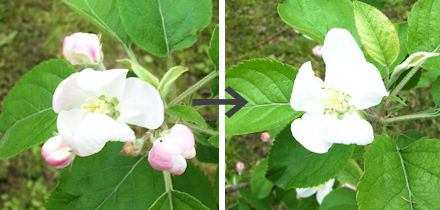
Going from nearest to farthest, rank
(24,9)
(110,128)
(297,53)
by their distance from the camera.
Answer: (110,128) < (297,53) < (24,9)

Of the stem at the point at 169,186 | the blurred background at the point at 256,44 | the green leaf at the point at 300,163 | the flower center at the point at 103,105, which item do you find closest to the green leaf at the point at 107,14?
the flower center at the point at 103,105

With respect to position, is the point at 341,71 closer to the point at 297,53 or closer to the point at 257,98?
the point at 257,98

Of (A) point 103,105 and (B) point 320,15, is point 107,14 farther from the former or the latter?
(B) point 320,15

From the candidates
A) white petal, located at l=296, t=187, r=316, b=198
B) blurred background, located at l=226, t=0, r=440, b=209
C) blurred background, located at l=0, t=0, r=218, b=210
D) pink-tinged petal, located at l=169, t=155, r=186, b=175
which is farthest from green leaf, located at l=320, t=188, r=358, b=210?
blurred background, located at l=0, t=0, r=218, b=210

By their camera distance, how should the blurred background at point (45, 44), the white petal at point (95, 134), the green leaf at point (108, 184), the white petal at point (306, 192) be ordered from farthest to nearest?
the blurred background at point (45, 44) < the white petal at point (306, 192) < the green leaf at point (108, 184) < the white petal at point (95, 134)

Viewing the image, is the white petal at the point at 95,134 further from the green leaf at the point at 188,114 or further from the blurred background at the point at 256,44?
the blurred background at the point at 256,44

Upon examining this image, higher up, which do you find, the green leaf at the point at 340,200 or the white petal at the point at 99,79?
the white petal at the point at 99,79

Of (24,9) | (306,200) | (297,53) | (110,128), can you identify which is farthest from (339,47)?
(24,9)

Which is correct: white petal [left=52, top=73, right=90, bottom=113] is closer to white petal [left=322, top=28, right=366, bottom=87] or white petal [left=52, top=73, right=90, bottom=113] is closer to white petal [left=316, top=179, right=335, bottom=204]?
white petal [left=322, top=28, right=366, bottom=87]
